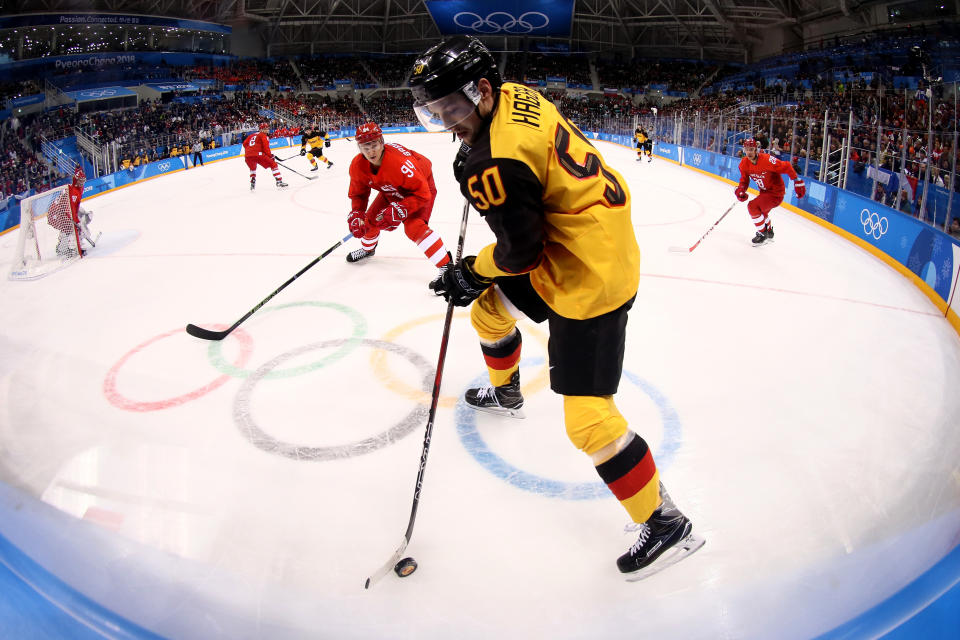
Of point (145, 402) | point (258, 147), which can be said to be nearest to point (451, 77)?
point (145, 402)

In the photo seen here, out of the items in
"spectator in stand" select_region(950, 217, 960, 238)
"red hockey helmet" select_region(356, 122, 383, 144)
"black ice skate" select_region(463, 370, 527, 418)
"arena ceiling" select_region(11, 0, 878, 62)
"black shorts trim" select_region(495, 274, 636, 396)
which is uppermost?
"arena ceiling" select_region(11, 0, 878, 62)

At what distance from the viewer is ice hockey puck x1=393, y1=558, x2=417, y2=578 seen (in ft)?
5.54

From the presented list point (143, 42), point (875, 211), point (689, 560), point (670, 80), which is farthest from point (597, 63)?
point (689, 560)

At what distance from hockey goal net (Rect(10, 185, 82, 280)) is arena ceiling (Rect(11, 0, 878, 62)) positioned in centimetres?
2509

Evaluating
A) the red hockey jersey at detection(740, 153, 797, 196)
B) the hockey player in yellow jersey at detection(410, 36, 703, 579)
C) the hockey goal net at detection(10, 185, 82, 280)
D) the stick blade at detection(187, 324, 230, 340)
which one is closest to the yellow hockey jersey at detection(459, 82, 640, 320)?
the hockey player in yellow jersey at detection(410, 36, 703, 579)

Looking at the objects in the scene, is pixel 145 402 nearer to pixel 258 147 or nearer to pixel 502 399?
pixel 502 399

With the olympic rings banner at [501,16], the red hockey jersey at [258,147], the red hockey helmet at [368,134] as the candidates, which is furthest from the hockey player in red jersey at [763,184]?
the olympic rings banner at [501,16]

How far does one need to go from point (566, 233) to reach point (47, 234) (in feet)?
20.8

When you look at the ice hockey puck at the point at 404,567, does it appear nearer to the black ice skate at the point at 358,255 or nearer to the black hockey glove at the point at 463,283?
the black hockey glove at the point at 463,283

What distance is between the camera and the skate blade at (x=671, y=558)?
1.70 meters

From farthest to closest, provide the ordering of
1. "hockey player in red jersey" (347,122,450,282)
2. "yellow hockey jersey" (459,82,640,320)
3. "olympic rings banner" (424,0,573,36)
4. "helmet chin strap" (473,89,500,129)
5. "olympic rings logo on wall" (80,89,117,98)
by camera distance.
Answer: "olympic rings banner" (424,0,573,36), "olympic rings logo on wall" (80,89,117,98), "hockey player in red jersey" (347,122,450,282), "helmet chin strap" (473,89,500,129), "yellow hockey jersey" (459,82,640,320)

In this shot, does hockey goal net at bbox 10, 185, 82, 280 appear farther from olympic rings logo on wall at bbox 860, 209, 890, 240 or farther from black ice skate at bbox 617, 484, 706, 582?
olympic rings logo on wall at bbox 860, 209, 890, 240

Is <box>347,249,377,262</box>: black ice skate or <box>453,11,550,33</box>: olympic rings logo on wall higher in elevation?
<box>453,11,550,33</box>: olympic rings logo on wall

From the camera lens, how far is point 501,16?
2928 centimetres
